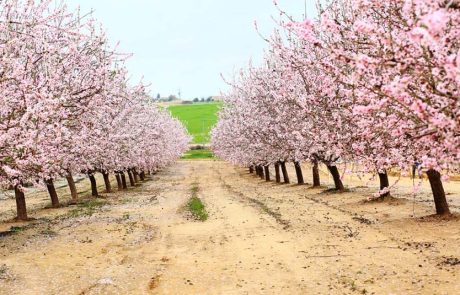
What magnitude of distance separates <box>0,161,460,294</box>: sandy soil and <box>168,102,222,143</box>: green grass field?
10541cm

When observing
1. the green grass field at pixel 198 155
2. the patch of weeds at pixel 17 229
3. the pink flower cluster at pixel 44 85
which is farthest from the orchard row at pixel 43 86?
the green grass field at pixel 198 155

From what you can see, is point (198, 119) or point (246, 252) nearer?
point (246, 252)

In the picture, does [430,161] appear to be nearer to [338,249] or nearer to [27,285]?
[338,249]

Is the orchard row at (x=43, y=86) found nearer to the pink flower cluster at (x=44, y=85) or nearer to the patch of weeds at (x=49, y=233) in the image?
the pink flower cluster at (x=44, y=85)

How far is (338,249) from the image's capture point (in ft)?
50.7

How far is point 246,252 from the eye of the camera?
1588 cm

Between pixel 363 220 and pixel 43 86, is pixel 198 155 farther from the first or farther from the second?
pixel 43 86

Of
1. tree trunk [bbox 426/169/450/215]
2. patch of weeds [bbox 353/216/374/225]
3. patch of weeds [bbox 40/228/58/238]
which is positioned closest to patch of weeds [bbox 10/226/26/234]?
patch of weeds [bbox 40/228/58/238]

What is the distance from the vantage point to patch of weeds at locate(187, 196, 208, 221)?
24.4 meters

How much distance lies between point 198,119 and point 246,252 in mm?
147078

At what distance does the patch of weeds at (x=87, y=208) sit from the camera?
27.9 metres

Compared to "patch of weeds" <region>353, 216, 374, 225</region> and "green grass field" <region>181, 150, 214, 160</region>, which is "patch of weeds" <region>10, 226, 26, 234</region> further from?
"green grass field" <region>181, 150, 214, 160</region>

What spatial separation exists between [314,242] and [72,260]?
7541 millimetres

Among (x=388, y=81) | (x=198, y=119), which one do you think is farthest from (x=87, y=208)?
(x=198, y=119)
